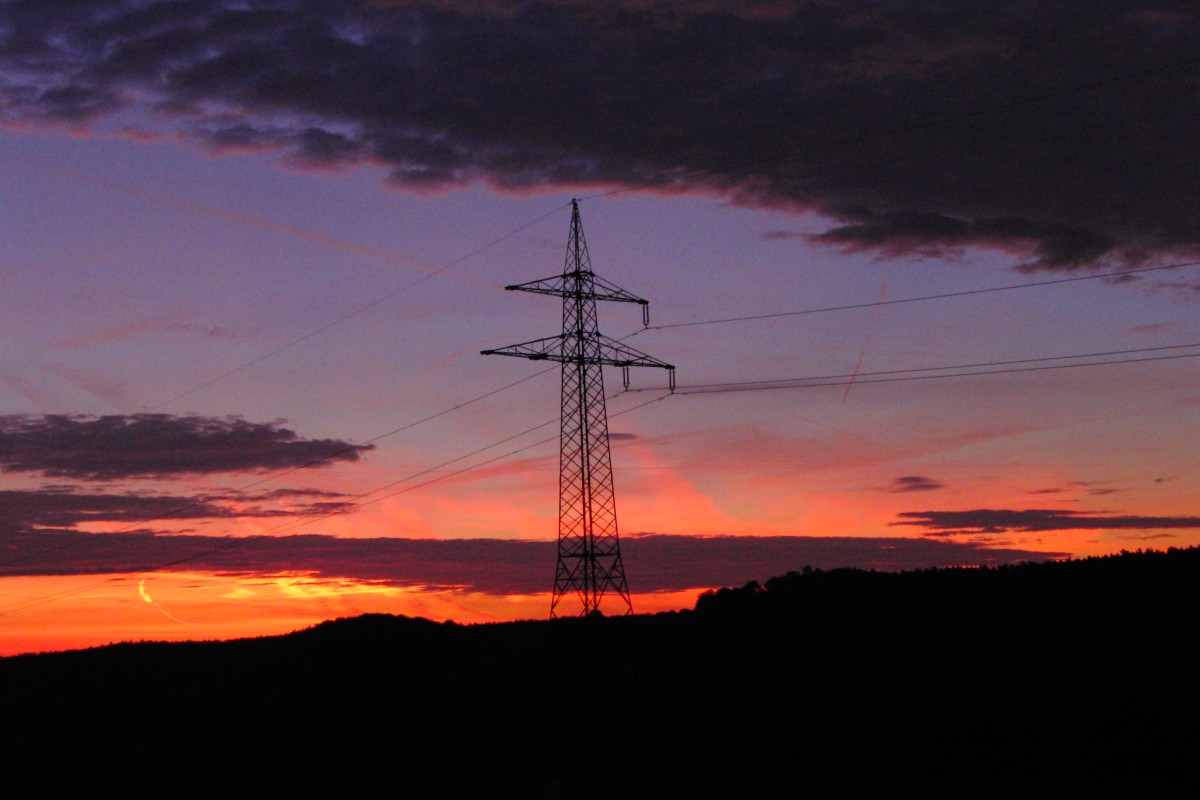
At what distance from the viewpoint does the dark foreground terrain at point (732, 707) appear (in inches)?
1053

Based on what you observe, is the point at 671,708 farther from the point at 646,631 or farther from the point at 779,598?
the point at 779,598

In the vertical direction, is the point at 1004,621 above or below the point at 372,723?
above

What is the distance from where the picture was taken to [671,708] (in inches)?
1334

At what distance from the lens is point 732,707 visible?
109ft

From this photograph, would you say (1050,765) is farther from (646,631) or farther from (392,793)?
(646,631)

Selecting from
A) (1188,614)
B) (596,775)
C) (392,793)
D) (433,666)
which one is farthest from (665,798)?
(433,666)

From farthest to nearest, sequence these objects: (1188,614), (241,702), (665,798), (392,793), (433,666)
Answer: (433,666) < (241,702) < (1188,614) < (392,793) < (665,798)

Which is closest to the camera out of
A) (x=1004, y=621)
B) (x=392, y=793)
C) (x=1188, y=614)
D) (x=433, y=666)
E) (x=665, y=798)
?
(x=665, y=798)

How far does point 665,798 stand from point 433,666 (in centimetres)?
2530

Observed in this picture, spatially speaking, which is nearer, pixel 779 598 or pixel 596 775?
pixel 596 775

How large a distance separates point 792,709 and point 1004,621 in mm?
10668

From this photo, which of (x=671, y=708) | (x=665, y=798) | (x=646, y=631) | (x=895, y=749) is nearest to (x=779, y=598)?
(x=646, y=631)

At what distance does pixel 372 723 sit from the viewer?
3872cm

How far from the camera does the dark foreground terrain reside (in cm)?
2673
